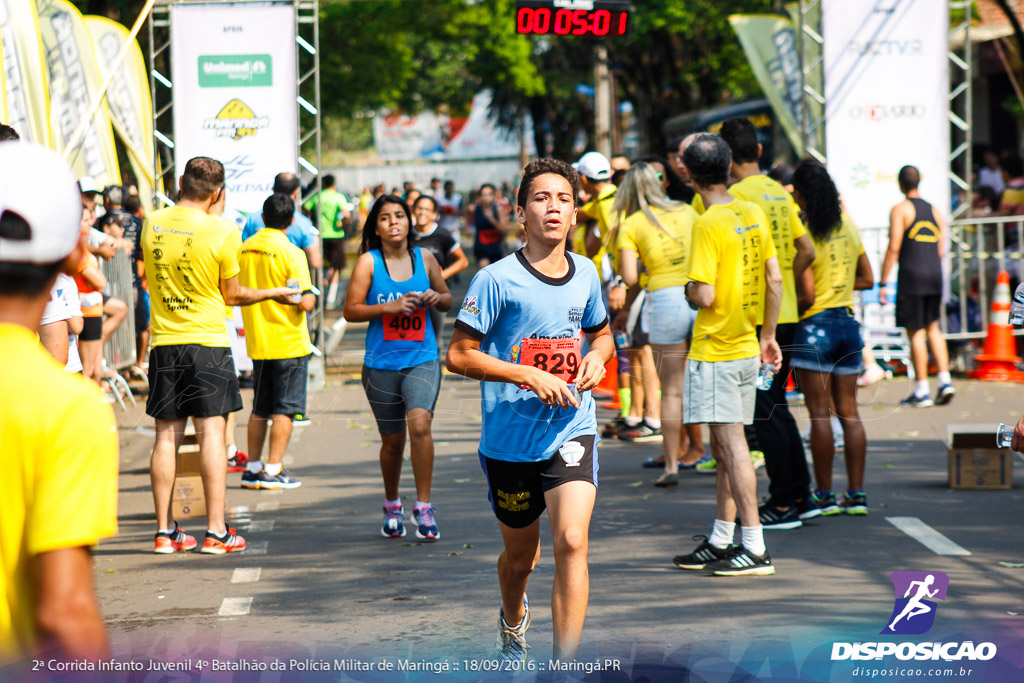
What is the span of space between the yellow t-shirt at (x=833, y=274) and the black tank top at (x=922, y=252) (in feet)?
14.7

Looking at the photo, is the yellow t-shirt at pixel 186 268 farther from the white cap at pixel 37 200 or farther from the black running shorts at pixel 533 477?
the white cap at pixel 37 200

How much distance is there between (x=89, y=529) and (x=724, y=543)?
15.4 ft

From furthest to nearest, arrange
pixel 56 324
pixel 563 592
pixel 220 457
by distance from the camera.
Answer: pixel 220 457 < pixel 56 324 < pixel 563 592

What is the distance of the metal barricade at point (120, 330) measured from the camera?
12406 millimetres

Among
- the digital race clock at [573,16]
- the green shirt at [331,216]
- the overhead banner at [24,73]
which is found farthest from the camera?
the green shirt at [331,216]

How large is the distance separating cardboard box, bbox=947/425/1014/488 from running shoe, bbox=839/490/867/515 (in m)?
0.97

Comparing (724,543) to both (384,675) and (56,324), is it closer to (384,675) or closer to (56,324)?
(384,675)

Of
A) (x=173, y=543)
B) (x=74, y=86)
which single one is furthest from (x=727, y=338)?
(x=74, y=86)

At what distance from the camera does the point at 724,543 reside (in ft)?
20.3

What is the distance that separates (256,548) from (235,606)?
3.95 ft

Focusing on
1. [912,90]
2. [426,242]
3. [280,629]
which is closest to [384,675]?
[280,629]

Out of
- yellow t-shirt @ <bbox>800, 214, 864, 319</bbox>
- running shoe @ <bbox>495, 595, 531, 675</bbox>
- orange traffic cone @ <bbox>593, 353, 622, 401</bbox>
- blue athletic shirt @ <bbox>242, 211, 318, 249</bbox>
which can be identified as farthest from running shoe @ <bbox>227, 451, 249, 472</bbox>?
running shoe @ <bbox>495, 595, 531, 675</bbox>

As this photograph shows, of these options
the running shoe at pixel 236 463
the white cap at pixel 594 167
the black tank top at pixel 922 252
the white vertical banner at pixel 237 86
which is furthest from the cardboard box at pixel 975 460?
the white vertical banner at pixel 237 86

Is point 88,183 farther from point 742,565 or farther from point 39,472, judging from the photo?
point 39,472
